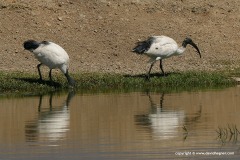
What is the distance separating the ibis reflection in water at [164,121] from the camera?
51.9 ft

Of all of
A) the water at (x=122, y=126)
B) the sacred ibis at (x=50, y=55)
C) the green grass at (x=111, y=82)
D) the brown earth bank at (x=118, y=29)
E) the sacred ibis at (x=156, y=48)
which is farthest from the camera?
the brown earth bank at (x=118, y=29)

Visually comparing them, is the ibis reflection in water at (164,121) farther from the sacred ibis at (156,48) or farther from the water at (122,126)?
the sacred ibis at (156,48)

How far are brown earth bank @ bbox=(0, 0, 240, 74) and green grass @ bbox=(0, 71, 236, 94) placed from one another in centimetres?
245

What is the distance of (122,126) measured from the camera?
16.7 meters

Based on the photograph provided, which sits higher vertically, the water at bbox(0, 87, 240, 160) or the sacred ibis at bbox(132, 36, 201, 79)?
the sacred ibis at bbox(132, 36, 201, 79)

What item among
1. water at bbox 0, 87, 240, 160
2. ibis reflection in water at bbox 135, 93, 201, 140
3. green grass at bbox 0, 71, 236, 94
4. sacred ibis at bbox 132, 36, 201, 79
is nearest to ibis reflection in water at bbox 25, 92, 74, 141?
water at bbox 0, 87, 240, 160

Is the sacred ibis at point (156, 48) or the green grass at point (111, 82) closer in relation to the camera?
the green grass at point (111, 82)

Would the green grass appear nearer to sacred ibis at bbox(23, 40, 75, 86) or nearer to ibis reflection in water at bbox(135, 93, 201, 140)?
sacred ibis at bbox(23, 40, 75, 86)

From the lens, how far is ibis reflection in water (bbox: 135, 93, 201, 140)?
51.9ft

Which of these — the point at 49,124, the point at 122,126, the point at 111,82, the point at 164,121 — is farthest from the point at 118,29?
the point at 122,126

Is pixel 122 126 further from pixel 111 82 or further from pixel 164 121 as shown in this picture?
pixel 111 82

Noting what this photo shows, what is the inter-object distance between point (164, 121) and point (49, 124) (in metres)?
1.94

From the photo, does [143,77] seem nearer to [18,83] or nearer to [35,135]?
[18,83]

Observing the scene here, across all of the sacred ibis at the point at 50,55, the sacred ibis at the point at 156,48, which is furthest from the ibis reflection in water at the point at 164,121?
the sacred ibis at the point at 156,48
